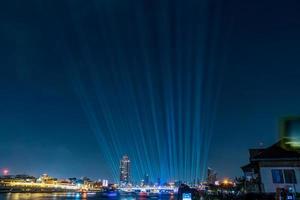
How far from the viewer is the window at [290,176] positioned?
2562 centimetres

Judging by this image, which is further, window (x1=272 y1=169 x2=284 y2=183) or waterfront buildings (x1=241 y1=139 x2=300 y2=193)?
window (x1=272 y1=169 x2=284 y2=183)

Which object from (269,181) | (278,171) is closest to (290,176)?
(278,171)

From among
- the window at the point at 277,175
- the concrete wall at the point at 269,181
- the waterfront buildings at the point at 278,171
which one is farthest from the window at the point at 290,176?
the window at the point at 277,175

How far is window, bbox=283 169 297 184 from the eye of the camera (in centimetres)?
2562

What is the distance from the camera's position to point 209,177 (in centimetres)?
14550

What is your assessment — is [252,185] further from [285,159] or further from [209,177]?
[209,177]

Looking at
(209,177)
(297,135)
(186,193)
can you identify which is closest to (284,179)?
(186,193)

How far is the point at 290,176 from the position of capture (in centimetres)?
2570

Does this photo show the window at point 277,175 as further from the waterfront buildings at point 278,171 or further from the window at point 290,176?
the window at point 290,176

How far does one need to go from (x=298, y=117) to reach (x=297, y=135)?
0.59 meters

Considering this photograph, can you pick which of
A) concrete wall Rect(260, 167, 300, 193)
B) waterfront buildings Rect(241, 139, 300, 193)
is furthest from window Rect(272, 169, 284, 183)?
concrete wall Rect(260, 167, 300, 193)

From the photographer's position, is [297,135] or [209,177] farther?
[209,177]

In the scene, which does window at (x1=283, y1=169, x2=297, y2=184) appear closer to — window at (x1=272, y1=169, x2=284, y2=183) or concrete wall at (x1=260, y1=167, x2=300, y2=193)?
concrete wall at (x1=260, y1=167, x2=300, y2=193)

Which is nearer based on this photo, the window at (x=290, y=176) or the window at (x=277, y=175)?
the window at (x=290, y=176)
